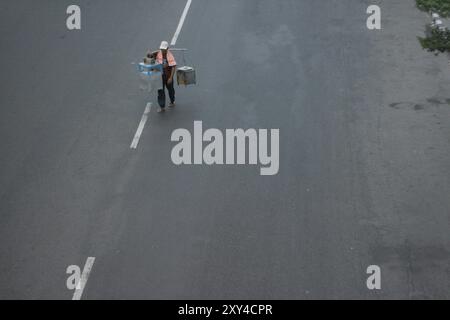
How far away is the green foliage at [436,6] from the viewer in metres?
20.2

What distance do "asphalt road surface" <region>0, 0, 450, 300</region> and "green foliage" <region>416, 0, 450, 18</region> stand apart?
536 mm

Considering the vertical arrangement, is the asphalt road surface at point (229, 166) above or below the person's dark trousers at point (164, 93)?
below

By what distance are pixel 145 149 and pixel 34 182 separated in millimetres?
2369

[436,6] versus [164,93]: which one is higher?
[436,6]

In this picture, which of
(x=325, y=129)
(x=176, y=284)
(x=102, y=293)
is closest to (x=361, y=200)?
(x=325, y=129)

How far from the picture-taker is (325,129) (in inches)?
581

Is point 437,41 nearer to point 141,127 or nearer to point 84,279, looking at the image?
point 141,127

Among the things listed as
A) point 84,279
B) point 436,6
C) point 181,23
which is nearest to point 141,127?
point 84,279

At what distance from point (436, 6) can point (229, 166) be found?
10.6 metres

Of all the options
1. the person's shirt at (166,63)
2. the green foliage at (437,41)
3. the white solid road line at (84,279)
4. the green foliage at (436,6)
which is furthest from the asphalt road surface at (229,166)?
the person's shirt at (166,63)

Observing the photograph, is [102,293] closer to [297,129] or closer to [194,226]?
[194,226]

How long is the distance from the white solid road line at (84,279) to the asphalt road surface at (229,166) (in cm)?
9

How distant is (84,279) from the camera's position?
10.7m

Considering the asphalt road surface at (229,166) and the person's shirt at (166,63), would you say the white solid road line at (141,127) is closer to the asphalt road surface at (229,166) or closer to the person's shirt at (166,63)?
the asphalt road surface at (229,166)
